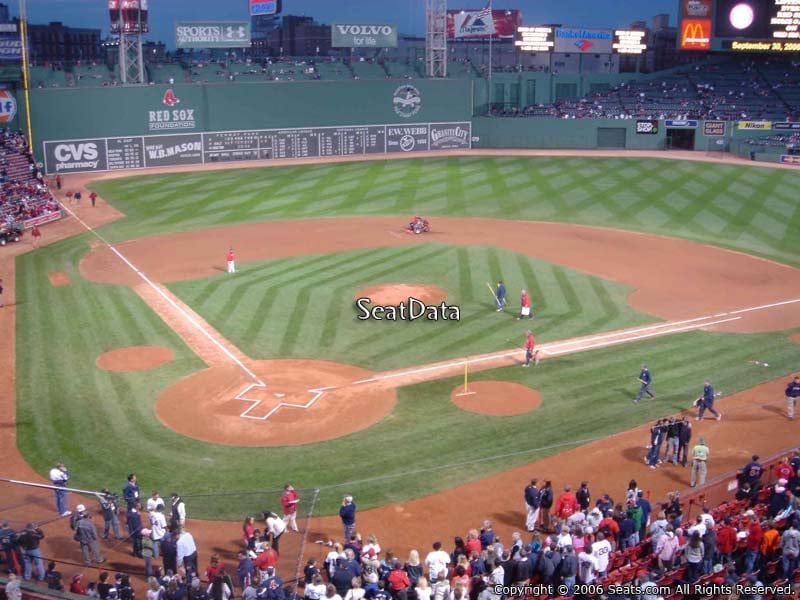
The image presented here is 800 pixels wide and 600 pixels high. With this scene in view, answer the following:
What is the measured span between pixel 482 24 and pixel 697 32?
1953 centimetres

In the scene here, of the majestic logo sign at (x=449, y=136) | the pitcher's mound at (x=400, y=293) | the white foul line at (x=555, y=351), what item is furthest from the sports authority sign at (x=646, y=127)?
the pitcher's mound at (x=400, y=293)

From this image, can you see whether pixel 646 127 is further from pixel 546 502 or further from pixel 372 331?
pixel 546 502

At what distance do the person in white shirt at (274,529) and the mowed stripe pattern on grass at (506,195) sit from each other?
3165 cm

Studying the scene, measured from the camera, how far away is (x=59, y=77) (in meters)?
59.8

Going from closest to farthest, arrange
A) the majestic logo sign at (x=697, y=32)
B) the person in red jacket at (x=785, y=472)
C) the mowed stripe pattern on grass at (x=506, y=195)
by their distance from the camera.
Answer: the person in red jacket at (x=785, y=472), the mowed stripe pattern on grass at (x=506, y=195), the majestic logo sign at (x=697, y=32)

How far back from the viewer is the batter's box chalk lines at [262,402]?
22.0 m

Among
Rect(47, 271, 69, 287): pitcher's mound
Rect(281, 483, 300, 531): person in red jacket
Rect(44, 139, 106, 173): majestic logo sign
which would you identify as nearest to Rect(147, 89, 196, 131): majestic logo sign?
Rect(44, 139, 106, 173): majestic logo sign

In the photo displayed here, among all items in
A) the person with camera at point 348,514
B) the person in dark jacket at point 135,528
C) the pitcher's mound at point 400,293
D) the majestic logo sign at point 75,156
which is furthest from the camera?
the majestic logo sign at point 75,156

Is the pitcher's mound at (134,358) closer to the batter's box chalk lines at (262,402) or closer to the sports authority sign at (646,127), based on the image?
the batter's box chalk lines at (262,402)

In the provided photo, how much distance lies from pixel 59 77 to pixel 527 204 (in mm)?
34968

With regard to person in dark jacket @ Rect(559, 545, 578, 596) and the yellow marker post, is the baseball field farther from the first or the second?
person in dark jacket @ Rect(559, 545, 578, 596)

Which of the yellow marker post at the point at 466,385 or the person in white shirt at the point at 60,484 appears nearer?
the person in white shirt at the point at 60,484

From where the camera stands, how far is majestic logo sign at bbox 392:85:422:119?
67.9 meters

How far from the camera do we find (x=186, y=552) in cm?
1450
